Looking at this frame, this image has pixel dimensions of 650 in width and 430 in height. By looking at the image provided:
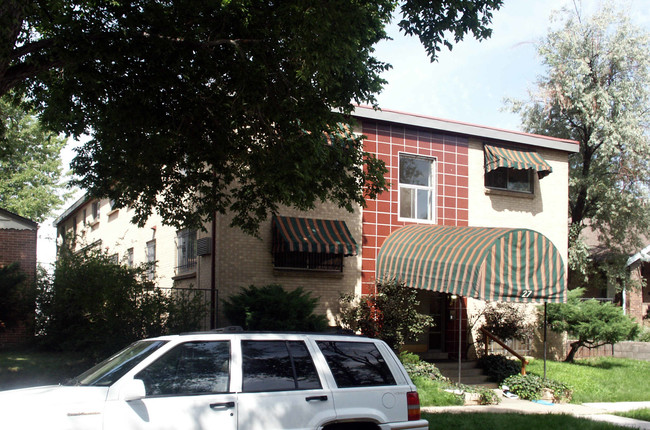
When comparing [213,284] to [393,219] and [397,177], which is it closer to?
[393,219]

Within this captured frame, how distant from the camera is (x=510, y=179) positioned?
1848cm

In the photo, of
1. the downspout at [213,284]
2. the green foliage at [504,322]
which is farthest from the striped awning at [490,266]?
the downspout at [213,284]

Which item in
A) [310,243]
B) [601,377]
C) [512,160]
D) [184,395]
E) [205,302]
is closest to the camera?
[184,395]

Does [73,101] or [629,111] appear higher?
[629,111]

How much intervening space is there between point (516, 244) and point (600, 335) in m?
5.92

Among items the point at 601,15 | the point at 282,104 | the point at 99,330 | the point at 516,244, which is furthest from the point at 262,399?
the point at 601,15

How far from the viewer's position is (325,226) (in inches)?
597

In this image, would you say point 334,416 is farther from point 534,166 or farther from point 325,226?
point 534,166

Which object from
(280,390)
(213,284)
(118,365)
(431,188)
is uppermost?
(431,188)

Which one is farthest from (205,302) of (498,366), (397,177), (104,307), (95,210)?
(95,210)

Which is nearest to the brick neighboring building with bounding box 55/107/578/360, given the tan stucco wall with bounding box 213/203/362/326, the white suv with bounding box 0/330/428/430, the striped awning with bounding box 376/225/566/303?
the tan stucco wall with bounding box 213/203/362/326

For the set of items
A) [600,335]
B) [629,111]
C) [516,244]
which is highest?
[629,111]

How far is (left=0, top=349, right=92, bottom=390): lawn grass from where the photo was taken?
1141 cm

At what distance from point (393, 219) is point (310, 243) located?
3.25 meters
